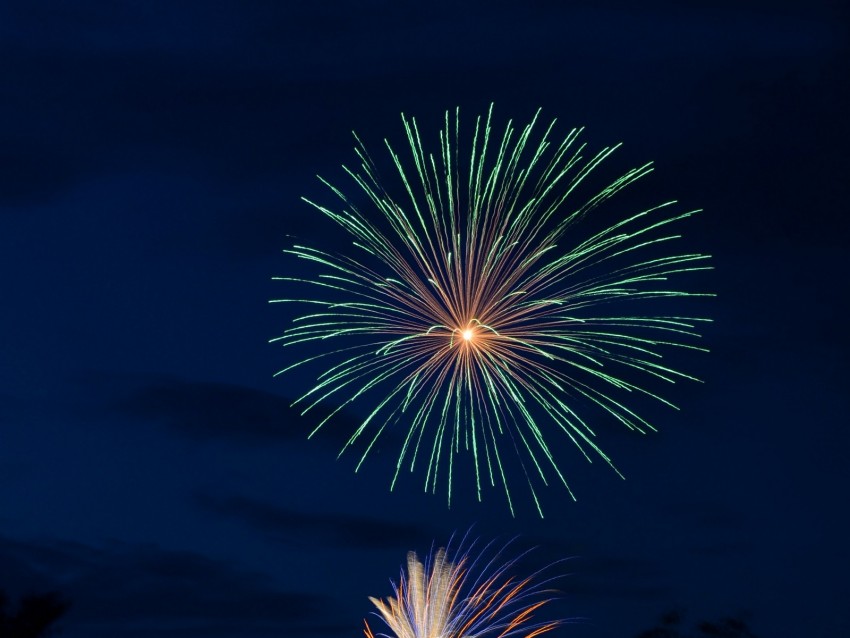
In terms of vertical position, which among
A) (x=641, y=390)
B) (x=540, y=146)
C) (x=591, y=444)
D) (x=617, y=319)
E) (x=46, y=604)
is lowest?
(x=591, y=444)

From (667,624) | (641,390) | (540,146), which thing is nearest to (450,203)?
(540,146)

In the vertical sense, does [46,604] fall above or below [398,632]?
above

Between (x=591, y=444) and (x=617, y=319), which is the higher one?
(x=617, y=319)

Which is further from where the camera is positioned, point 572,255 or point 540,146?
point 572,255

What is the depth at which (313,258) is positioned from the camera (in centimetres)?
3133

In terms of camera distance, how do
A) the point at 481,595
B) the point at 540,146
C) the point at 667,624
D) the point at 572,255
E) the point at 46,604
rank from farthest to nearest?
1. the point at 667,624
2. the point at 46,604
3. the point at 481,595
4. the point at 572,255
5. the point at 540,146

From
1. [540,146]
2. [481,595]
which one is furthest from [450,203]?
[481,595]

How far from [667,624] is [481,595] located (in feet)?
135

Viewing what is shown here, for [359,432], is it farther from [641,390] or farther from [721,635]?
[721,635]

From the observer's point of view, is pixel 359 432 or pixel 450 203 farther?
pixel 359 432

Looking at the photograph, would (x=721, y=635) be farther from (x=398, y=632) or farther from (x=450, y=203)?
(x=450, y=203)

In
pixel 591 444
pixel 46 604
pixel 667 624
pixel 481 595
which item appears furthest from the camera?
pixel 667 624

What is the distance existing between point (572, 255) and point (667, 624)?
49.1m

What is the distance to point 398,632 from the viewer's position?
39.2 metres
